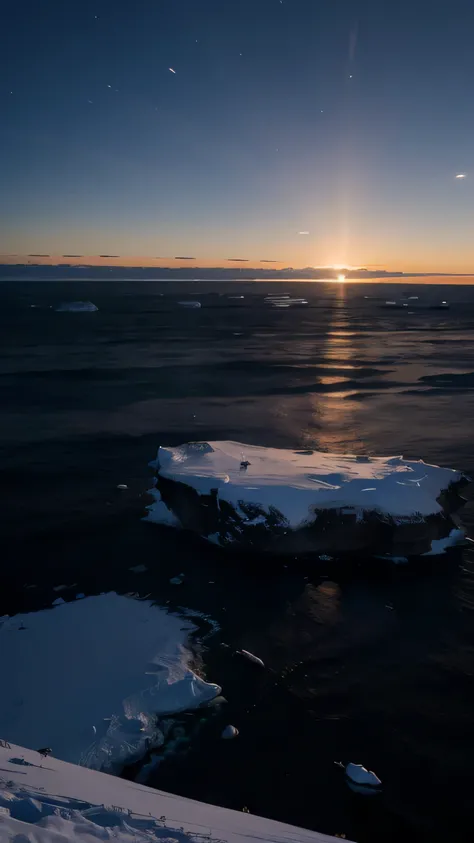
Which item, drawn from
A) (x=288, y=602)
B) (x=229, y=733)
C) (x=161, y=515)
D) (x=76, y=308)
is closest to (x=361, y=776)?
(x=229, y=733)

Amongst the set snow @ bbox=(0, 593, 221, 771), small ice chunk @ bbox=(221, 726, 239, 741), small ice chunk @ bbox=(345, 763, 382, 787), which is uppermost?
snow @ bbox=(0, 593, 221, 771)

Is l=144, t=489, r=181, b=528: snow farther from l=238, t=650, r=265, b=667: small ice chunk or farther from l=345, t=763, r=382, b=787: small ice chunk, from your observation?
l=345, t=763, r=382, b=787: small ice chunk

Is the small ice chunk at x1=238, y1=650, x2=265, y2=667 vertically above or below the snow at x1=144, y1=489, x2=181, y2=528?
below

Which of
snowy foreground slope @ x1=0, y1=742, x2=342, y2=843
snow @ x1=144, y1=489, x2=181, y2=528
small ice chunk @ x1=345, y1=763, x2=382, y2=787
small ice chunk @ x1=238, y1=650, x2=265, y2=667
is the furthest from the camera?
snow @ x1=144, y1=489, x2=181, y2=528

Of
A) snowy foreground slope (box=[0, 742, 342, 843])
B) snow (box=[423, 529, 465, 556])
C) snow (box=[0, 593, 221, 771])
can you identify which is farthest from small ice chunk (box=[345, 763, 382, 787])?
snow (box=[423, 529, 465, 556])

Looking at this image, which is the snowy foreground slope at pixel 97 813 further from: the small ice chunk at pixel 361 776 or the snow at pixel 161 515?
the snow at pixel 161 515

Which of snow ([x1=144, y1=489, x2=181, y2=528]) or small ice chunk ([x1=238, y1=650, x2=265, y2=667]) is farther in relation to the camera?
snow ([x1=144, y1=489, x2=181, y2=528])

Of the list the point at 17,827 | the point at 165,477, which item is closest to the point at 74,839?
the point at 17,827
